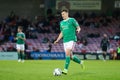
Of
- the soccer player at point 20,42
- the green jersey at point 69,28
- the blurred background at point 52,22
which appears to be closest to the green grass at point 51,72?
the green jersey at point 69,28

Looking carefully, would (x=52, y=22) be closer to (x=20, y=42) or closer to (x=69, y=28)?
(x=20, y=42)

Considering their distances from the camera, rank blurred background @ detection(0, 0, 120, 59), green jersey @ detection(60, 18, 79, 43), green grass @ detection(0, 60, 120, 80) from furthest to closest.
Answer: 1. blurred background @ detection(0, 0, 120, 59)
2. green jersey @ detection(60, 18, 79, 43)
3. green grass @ detection(0, 60, 120, 80)

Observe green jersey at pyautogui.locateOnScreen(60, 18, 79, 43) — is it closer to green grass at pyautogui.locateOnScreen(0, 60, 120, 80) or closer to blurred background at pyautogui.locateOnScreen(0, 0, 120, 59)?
green grass at pyautogui.locateOnScreen(0, 60, 120, 80)

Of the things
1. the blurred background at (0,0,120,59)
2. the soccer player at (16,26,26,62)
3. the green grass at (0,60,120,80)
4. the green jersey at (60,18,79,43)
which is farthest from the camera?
the blurred background at (0,0,120,59)

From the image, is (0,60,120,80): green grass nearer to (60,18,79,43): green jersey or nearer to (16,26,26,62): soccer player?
(60,18,79,43): green jersey

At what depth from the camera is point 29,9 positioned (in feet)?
147

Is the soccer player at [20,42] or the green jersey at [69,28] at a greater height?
the green jersey at [69,28]

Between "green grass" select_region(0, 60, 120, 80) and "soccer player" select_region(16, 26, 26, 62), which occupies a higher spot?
"green grass" select_region(0, 60, 120, 80)

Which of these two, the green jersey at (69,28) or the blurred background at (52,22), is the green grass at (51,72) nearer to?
the green jersey at (69,28)

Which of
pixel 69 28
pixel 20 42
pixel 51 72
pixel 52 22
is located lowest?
pixel 52 22

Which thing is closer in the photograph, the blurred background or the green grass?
the green grass

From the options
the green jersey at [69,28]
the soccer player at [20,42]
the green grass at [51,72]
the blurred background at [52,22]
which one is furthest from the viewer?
the blurred background at [52,22]

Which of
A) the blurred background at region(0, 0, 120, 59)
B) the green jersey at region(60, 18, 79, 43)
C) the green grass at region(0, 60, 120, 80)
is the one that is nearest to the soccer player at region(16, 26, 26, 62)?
the green grass at region(0, 60, 120, 80)

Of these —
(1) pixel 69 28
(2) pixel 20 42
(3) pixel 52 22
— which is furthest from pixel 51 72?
(3) pixel 52 22
